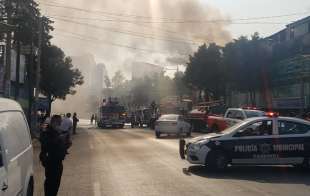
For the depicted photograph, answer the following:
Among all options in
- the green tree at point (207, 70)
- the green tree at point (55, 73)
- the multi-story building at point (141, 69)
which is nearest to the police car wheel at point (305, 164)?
the green tree at point (55, 73)

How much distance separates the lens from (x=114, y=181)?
12625mm

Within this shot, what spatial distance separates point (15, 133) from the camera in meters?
7.08

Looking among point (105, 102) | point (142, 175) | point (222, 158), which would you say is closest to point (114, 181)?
point (142, 175)

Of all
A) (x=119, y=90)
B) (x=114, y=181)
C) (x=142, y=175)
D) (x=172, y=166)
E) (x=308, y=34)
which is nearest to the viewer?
(x=114, y=181)

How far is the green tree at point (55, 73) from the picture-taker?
56.0 metres

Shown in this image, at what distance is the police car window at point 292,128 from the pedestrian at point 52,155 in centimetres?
690

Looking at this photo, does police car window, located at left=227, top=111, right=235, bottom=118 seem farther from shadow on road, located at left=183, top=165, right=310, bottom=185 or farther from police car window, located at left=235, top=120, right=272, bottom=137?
police car window, located at left=235, top=120, right=272, bottom=137

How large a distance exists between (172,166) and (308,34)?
37.9m

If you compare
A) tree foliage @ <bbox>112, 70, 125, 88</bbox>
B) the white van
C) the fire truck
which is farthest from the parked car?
tree foliage @ <bbox>112, 70, 125, 88</bbox>

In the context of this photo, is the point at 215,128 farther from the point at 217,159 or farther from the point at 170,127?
the point at 217,159

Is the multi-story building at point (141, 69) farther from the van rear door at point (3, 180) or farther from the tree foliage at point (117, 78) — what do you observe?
the van rear door at point (3, 180)

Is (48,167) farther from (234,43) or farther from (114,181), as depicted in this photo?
(234,43)

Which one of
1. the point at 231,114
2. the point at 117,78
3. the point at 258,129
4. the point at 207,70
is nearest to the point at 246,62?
the point at 207,70

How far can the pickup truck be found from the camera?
88.7 feet
